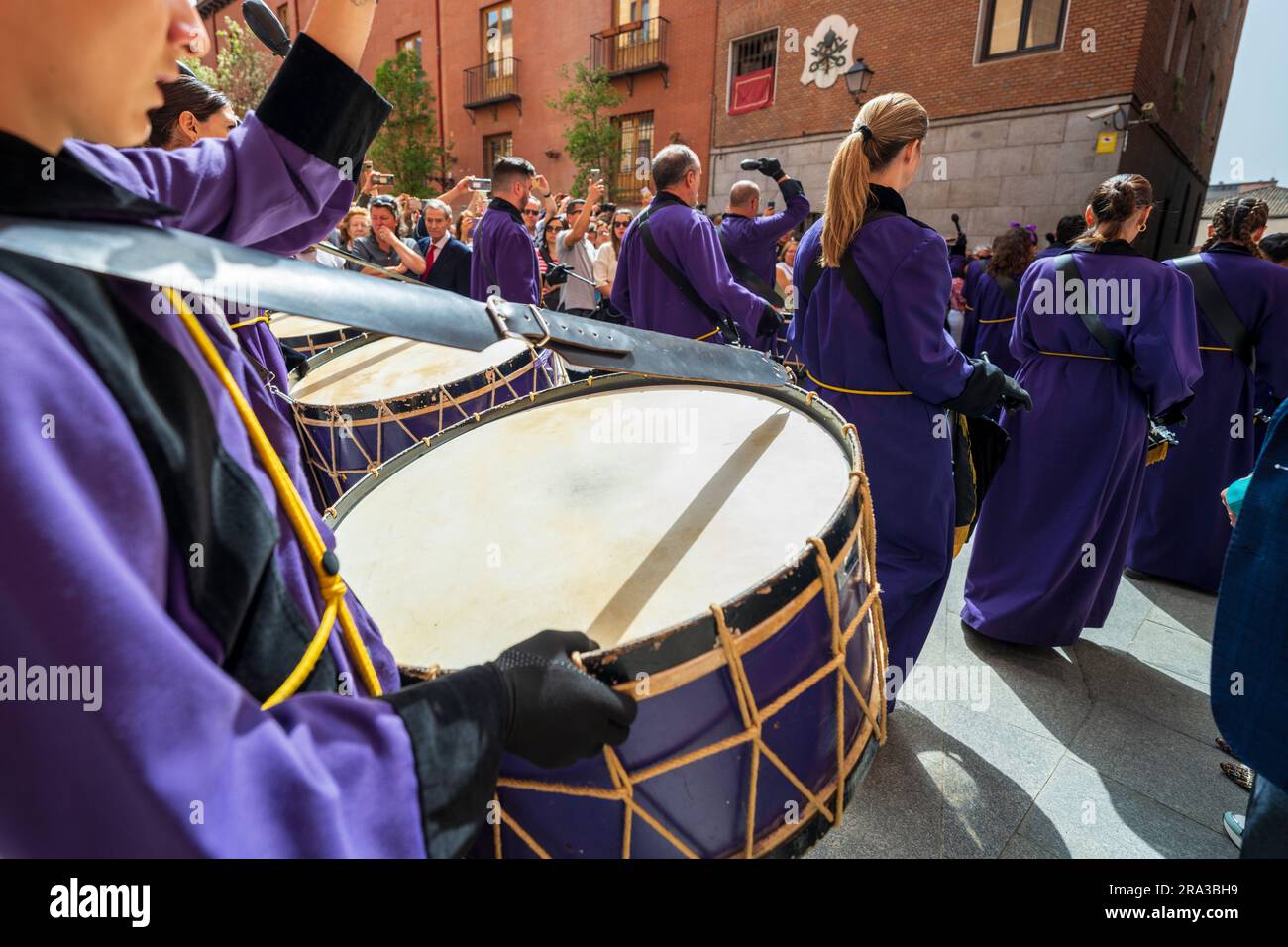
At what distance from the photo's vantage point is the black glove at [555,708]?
0.68 metres

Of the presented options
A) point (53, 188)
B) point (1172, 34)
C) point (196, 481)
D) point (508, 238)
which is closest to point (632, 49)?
point (1172, 34)

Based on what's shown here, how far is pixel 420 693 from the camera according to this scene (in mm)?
605

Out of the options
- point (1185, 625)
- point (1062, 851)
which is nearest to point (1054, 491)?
point (1185, 625)

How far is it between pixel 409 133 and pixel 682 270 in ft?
66.0

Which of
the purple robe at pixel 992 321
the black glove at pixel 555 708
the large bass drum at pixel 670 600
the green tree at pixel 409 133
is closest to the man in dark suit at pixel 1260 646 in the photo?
the large bass drum at pixel 670 600

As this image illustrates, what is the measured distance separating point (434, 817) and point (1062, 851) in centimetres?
192

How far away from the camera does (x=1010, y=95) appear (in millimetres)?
9789

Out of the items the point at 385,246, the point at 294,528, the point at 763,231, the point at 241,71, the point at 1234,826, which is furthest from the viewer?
the point at 241,71

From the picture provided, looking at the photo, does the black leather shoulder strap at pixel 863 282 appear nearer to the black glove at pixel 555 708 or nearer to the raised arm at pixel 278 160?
the raised arm at pixel 278 160

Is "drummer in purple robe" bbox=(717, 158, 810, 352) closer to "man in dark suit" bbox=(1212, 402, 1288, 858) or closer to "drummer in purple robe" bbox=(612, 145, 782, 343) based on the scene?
"drummer in purple robe" bbox=(612, 145, 782, 343)

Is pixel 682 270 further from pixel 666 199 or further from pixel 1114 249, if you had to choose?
pixel 1114 249

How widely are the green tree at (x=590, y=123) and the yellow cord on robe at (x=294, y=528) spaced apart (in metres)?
17.0

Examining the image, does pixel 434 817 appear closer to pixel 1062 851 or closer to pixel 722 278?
pixel 1062 851
